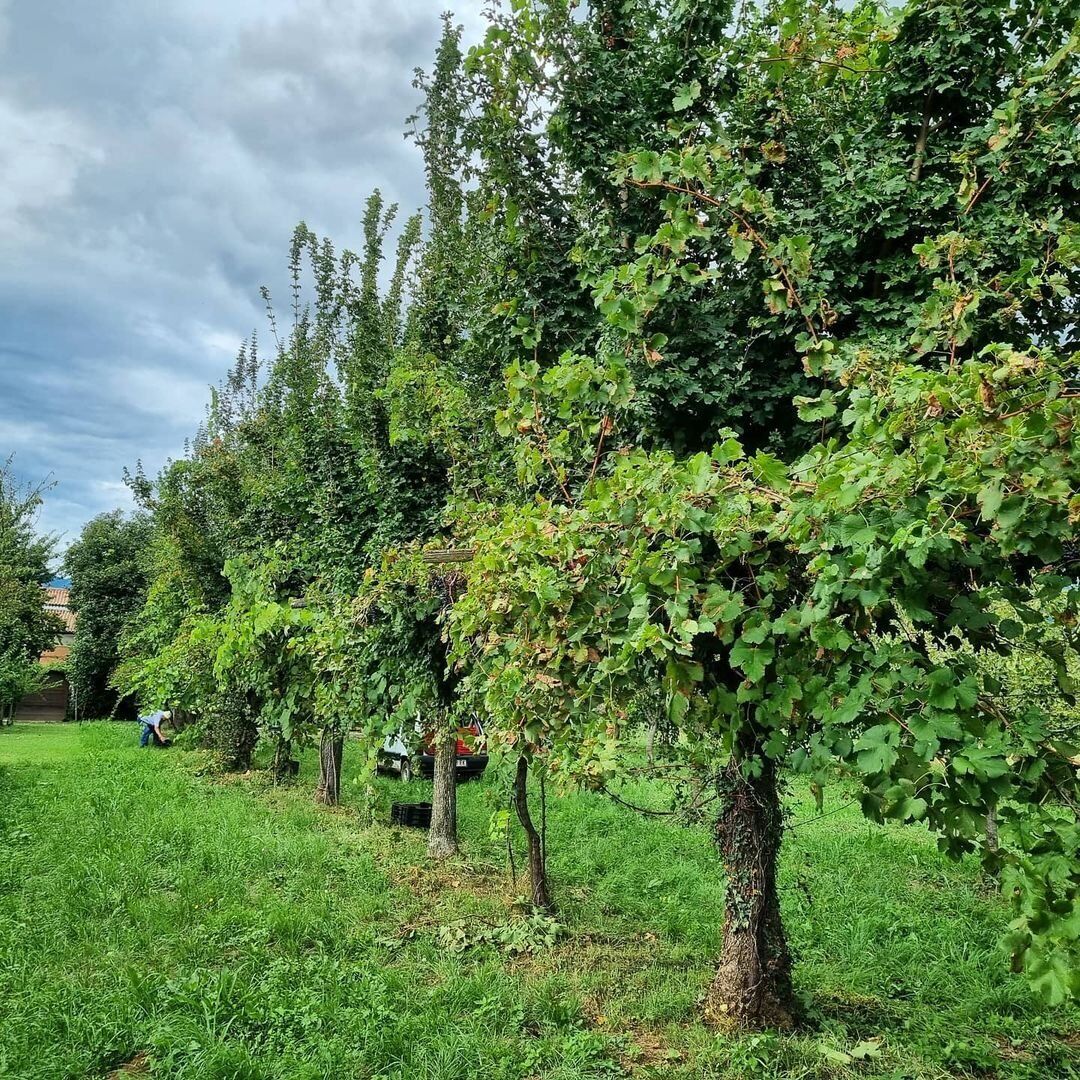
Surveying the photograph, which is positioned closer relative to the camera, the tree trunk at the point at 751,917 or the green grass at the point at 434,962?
the green grass at the point at 434,962

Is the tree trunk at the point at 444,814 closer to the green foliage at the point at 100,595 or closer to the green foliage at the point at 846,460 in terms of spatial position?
the green foliage at the point at 846,460

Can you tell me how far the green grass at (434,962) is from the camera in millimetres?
3482

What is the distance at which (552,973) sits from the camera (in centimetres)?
460

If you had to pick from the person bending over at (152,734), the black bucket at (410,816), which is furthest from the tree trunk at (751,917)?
the person bending over at (152,734)

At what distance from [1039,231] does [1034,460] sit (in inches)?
65.9

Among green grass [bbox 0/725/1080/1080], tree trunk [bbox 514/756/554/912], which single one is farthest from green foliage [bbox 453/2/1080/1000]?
tree trunk [bbox 514/756/554/912]

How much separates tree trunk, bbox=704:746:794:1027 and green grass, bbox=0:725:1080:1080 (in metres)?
0.17

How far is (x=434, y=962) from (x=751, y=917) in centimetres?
212

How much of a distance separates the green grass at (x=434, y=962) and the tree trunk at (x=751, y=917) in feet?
0.56

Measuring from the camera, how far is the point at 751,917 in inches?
153

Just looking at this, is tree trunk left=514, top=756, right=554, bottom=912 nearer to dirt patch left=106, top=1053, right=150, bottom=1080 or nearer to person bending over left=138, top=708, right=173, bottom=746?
dirt patch left=106, top=1053, right=150, bottom=1080

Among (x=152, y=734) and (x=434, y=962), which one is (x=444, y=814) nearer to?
(x=434, y=962)

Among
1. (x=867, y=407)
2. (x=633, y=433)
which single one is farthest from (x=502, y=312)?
(x=867, y=407)

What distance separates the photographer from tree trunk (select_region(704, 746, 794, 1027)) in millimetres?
3887
